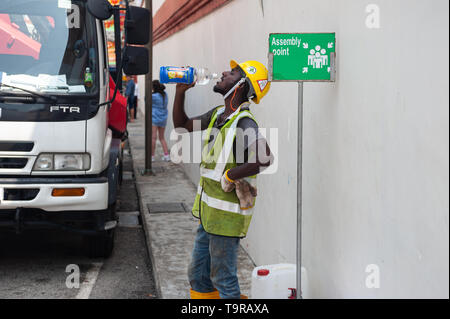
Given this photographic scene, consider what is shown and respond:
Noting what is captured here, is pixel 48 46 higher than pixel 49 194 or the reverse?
higher

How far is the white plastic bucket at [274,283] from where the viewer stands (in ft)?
13.5

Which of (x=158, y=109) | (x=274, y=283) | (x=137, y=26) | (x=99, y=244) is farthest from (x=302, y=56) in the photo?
(x=158, y=109)

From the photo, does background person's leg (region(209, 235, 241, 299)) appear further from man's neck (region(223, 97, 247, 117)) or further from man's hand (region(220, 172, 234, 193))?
man's neck (region(223, 97, 247, 117))

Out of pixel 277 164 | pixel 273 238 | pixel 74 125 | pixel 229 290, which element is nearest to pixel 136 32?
pixel 74 125

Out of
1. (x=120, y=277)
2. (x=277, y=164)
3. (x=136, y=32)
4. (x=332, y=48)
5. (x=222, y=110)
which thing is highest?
(x=136, y=32)

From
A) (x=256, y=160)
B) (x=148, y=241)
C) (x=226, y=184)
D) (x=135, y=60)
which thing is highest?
(x=135, y=60)

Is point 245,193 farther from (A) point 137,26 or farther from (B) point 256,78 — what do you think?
(A) point 137,26

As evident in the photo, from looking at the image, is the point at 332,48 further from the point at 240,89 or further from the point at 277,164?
the point at 277,164

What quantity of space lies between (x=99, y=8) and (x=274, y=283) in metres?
3.22

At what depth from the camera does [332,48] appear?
3.86 m

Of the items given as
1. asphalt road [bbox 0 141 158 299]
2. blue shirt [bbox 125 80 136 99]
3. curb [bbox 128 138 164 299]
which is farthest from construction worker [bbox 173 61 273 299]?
blue shirt [bbox 125 80 136 99]

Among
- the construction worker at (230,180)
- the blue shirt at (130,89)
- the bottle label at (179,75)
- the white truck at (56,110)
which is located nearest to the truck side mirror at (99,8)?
the white truck at (56,110)

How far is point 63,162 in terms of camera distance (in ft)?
19.2
